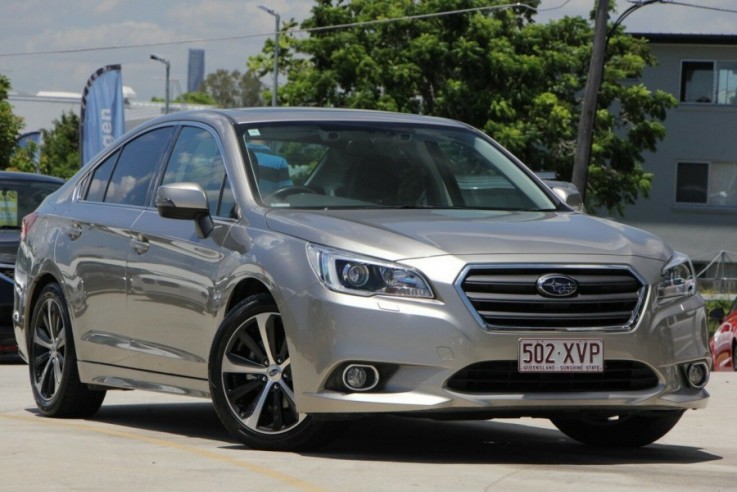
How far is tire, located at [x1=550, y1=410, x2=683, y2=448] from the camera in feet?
27.0

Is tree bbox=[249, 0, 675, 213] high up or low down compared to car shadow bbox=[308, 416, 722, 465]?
up

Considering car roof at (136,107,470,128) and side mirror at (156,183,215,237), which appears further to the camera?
car roof at (136,107,470,128)

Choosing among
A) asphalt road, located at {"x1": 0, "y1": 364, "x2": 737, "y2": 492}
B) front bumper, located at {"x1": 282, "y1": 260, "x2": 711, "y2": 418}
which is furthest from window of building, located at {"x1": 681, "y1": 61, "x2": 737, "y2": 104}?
front bumper, located at {"x1": 282, "y1": 260, "x2": 711, "y2": 418}

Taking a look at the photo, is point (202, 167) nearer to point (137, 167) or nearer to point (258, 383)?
point (137, 167)

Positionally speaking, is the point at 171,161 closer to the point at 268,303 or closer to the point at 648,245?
the point at 268,303

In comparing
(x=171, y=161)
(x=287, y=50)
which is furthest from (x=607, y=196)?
(x=171, y=161)

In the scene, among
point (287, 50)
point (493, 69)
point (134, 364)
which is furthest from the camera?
point (287, 50)

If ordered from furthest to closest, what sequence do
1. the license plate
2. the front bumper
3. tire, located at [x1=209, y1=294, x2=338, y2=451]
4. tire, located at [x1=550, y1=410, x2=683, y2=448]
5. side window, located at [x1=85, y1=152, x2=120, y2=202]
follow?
1. side window, located at [x1=85, y1=152, x2=120, y2=202]
2. tire, located at [x1=550, y1=410, x2=683, y2=448]
3. tire, located at [x1=209, y1=294, x2=338, y2=451]
4. the license plate
5. the front bumper

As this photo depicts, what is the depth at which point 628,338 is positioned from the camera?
7.33 metres

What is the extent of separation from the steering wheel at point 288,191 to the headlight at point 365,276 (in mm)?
915

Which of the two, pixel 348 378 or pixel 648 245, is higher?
pixel 648 245

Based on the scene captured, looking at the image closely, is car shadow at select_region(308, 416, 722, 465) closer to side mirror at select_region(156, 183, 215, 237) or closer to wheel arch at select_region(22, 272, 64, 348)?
side mirror at select_region(156, 183, 215, 237)

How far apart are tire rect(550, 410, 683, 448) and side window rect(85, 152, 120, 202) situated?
2955mm

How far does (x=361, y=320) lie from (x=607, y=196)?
42458 mm
